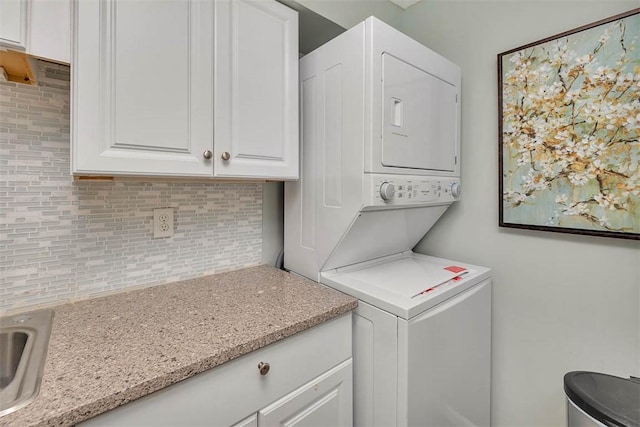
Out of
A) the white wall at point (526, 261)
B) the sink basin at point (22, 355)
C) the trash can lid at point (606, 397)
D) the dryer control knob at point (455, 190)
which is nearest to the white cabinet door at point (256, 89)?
the sink basin at point (22, 355)

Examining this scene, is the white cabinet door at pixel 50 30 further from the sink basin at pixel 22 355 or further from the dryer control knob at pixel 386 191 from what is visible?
the dryer control knob at pixel 386 191

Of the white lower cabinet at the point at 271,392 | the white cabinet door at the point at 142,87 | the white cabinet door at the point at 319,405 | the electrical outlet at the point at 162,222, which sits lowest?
the white cabinet door at the point at 319,405

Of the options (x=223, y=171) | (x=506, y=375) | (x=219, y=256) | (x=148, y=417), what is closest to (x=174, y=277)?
(x=219, y=256)

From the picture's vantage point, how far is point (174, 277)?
4.71 feet

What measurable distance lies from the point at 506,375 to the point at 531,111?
1.38 metres

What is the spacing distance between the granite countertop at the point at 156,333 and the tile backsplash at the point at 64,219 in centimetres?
10

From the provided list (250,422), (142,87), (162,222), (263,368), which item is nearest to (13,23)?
(142,87)

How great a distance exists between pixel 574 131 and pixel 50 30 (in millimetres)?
1965

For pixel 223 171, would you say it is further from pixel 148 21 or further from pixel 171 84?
pixel 148 21

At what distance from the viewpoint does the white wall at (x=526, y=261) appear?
52.5 inches

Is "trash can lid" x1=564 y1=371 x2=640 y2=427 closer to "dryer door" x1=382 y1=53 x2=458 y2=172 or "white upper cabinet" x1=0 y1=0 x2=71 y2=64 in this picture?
"dryer door" x1=382 y1=53 x2=458 y2=172

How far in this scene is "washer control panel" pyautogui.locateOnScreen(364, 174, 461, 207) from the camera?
1241mm

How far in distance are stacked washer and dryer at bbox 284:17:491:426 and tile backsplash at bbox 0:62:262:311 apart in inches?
22.1

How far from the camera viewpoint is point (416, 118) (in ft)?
4.64
